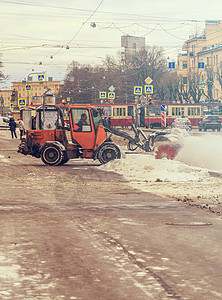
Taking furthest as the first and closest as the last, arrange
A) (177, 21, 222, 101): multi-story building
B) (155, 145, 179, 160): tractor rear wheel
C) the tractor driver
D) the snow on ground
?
1. (177, 21, 222, 101): multi-story building
2. (155, 145, 179, 160): tractor rear wheel
3. the tractor driver
4. the snow on ground

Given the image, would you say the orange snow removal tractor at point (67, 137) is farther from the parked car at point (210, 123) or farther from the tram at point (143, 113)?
the tram at point (143, 113)

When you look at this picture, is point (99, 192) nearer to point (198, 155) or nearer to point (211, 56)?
point (198, 155)

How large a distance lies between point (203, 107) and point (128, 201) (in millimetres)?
51830

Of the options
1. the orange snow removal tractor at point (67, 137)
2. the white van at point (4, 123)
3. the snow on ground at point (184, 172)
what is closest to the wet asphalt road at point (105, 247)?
the snow on ground at point (184, 172)

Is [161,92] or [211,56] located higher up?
[211,56]

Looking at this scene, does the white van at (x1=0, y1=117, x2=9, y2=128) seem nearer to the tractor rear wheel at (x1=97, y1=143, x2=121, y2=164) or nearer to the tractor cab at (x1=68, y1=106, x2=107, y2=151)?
the tractor cab at (x1=68, y1=106, x2=107, y2=151)

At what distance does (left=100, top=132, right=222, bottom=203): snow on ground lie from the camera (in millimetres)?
13078

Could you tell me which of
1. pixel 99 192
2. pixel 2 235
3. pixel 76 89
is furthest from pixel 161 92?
pixel 2 235

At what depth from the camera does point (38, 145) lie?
2055 cm

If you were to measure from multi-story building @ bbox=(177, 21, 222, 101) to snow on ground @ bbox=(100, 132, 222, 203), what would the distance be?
220 feet

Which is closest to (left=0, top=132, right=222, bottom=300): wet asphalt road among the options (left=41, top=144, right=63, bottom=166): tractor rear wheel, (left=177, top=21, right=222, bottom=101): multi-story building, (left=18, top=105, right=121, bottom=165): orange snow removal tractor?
(left=41, top=144, right=63, bottom=166): tractor rear wheel

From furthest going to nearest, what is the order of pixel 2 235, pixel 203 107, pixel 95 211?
pixel 203 107 < pixel 95 211 < pixel 2 235

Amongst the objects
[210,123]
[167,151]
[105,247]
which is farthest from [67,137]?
[210,123]

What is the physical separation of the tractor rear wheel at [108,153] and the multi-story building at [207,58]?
68.7m
